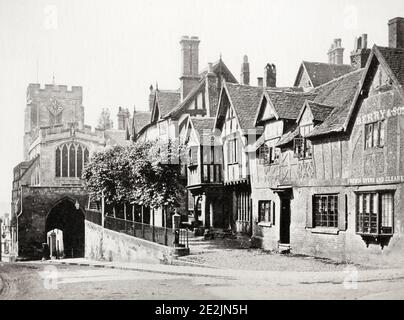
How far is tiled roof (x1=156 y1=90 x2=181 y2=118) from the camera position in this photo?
4012 centimetres

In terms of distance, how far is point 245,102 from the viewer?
29625mm

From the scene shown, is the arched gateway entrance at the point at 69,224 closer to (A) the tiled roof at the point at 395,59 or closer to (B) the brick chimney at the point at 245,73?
(B) the brick chimney at the point at 245,73

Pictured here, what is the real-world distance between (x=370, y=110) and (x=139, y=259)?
13.3 m

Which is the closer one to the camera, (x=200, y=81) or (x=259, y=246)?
(x=259, y=246)

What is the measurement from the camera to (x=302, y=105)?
25047 millimetres

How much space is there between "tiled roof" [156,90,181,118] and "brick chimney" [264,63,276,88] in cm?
938

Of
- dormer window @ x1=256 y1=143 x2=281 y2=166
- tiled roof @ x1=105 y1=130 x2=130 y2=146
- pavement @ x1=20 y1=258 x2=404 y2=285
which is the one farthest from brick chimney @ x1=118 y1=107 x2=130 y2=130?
pavement @ x1=20 y1=258 x2=404 y2=285

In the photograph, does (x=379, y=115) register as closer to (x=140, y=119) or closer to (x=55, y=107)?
(x=140, y=119)

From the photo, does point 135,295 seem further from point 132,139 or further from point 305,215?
point 132,139

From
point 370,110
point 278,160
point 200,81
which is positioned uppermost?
point 200,81

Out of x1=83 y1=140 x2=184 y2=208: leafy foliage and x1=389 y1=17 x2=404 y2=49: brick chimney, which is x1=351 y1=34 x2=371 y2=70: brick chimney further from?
x1=83 y1=140 x2=184 y2=208: leafy foliage

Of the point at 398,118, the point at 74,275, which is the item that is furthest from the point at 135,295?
the point at 398,118

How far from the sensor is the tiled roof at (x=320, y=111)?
22.1 metres

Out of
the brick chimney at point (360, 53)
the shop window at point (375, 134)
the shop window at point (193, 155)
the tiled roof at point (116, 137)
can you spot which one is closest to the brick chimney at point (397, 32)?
the shop window at point (375, 134)
